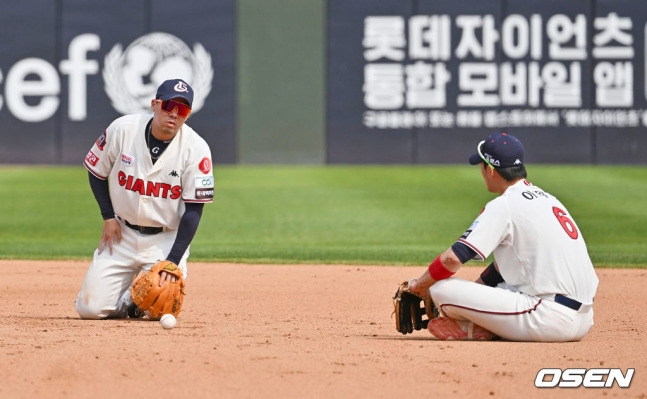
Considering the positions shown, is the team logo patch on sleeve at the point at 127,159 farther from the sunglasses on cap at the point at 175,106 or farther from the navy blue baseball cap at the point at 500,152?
the navy blue baseball cap at the point at 500,152

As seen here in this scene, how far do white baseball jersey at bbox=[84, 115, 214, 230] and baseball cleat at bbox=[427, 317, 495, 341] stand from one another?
5.31 ft

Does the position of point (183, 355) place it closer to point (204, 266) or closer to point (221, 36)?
point (204, 266)

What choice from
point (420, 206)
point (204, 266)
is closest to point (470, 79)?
point (420, 206)

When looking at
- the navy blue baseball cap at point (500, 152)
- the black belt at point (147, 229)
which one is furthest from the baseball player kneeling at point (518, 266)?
the black belt at point (147, 229)

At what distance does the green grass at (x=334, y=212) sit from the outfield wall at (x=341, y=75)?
530 millimetres

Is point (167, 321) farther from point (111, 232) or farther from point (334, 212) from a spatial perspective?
point (334, 212)

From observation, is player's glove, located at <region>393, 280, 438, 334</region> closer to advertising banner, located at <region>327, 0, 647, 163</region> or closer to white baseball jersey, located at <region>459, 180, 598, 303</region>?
white baseball jersey, located at <region>459, 180, 598, 303</region>

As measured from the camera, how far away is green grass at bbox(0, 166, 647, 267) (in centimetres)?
1156

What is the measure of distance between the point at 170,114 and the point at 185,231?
70 cm

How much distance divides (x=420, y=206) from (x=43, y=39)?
8705 mm

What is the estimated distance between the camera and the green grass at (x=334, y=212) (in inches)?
455

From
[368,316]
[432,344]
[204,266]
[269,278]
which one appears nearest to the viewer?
[432,344]

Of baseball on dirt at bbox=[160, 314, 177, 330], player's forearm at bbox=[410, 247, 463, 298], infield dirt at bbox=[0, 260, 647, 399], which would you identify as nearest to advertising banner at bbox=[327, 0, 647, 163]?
infield dirt at bbox=[0, 260, 647, 399]

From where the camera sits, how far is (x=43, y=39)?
67.9 ft
